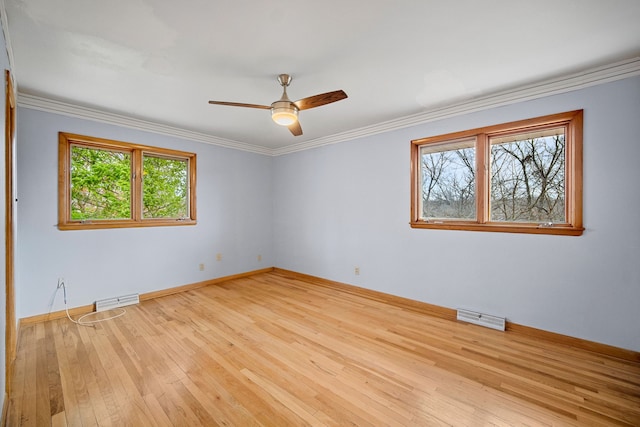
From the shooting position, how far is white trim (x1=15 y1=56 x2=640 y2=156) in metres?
2.30

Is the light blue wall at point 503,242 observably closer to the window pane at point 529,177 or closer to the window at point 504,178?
the window at point 504,178

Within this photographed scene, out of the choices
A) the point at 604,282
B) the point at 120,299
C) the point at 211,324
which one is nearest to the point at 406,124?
the point at 604,282

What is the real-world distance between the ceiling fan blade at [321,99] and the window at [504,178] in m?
1.74

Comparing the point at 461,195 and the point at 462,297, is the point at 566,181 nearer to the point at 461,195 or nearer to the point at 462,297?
the point at 461,195

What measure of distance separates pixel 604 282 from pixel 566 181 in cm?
96

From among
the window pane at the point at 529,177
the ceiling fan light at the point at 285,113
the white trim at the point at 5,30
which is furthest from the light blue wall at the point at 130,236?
the window pane at the point at 529,177

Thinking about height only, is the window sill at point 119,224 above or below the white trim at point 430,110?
below

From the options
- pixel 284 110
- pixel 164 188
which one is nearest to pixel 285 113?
pixel 284 110

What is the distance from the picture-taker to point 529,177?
278cm

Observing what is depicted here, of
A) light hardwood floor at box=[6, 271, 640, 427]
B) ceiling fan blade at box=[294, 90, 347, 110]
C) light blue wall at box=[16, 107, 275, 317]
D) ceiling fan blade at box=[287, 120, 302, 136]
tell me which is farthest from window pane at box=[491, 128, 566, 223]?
light blue wall at box=[16, 107, 275, 317]

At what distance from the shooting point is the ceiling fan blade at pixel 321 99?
2047 millimetres

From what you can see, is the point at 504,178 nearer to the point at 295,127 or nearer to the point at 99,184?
the point at 295,127

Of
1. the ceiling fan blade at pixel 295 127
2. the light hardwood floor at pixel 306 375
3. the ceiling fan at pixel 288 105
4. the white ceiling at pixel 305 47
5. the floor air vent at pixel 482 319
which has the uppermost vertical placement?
the white ceiling at pixel 305 47

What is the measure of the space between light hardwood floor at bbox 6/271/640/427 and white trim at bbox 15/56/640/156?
2.41 m
